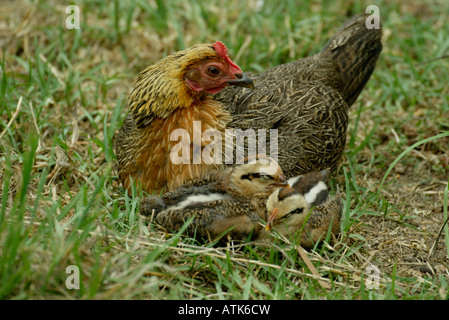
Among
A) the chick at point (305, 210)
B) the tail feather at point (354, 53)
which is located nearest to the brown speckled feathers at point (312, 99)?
the tail feather at point (354, 53)

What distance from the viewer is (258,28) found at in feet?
21.1

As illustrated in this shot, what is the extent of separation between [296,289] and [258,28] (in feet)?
Answer: 12.9

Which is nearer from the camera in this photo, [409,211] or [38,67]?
[409,211]

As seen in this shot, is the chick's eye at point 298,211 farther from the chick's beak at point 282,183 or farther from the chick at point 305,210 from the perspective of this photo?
the chick's beak at point 282,183

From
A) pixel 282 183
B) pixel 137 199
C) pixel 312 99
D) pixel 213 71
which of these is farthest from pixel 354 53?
pixel 137 199

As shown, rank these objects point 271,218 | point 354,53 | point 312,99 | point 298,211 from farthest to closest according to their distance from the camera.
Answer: point 354,53 → point 312,99 → point 298,211 → point 271,218

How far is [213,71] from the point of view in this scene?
386cm

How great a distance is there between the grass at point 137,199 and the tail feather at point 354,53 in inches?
12.8

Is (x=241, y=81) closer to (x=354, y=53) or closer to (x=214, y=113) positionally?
(x=214, y=113)

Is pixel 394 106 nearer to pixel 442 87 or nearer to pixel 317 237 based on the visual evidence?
pixel 442 87

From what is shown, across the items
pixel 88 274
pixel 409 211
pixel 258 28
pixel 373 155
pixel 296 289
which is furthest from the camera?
pixel 258 28

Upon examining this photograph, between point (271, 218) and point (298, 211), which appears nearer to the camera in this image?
point (271, 218)

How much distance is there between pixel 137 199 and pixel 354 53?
2436mm
